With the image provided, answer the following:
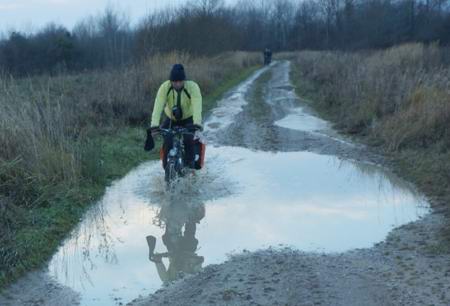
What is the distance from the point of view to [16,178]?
7758mm

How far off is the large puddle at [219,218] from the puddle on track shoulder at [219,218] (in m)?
0.01

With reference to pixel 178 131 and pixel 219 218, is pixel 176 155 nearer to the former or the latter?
pixel 178 131

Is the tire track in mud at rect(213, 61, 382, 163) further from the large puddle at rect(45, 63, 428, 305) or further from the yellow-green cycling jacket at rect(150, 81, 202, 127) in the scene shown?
the yellow-green cycling jacket at rect(150, 81, 202, 127)

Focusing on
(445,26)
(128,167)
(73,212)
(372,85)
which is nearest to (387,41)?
(445,26)

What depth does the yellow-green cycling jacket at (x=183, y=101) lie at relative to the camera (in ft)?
27.1

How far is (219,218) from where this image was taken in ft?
24.3

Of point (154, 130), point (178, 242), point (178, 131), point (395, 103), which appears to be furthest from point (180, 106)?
point (395, 103)

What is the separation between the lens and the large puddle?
5914 mm

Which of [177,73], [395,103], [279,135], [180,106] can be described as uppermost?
[177,73]

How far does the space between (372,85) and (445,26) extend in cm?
2993

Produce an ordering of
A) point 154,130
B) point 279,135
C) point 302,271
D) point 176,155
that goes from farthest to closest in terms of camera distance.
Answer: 1. point 279,135
2. point 176,155
3. point 154,130
4. point 302,271

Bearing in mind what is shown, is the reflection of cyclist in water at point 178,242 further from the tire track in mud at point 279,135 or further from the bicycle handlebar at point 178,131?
the tire track in mud at point 279,135

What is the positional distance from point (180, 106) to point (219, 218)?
211 cm

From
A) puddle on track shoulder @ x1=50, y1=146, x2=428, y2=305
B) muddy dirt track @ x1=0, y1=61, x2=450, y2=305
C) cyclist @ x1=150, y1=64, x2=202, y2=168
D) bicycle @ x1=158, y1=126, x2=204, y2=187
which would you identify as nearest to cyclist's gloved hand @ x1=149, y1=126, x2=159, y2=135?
cyclist @ x1=150, y1=64, x2=202, y2=168
